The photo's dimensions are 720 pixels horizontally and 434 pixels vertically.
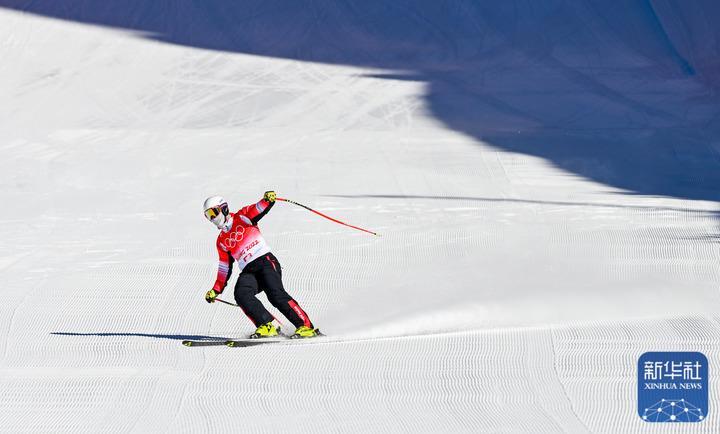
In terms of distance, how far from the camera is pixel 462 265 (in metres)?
9.34

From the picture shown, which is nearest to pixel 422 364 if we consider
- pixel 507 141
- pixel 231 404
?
pixel 231 404

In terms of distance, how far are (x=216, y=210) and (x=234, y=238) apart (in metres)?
0.28

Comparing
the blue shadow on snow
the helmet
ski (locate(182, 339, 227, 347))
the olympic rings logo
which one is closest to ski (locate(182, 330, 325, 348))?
ski (locate(182, 339, 227, 347))

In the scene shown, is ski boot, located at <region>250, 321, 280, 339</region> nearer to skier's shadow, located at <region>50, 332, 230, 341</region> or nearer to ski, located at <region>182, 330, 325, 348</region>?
ski, located at <region>182, 330, 325, 348</region>

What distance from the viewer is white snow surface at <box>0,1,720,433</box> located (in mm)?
6648

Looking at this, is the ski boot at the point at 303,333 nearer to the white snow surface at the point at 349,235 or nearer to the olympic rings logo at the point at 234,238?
the white snow surface at the point at 349,235

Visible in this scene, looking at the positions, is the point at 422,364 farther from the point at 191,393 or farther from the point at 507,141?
the point at 507,141

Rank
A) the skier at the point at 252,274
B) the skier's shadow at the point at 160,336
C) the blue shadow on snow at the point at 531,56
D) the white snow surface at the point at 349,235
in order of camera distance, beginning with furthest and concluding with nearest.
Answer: the blue shadow on snow at the point at 531,56 → the skier's shadow at the point at 160,336 → the skier at the point at 252,274 → the white snow surface at the point at 349,235

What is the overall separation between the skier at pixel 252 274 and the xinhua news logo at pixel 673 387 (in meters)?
1.88

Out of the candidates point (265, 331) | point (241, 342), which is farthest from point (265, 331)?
point (241, 342)

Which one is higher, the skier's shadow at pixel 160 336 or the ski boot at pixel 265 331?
the ski boot at pixel 265 331

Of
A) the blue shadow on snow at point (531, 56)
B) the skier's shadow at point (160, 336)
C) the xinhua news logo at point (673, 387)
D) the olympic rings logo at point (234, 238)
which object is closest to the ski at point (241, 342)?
the skier's shadow at point (160, 336)

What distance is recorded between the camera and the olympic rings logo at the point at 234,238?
→ 294 inches

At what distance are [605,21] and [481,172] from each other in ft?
17.4
